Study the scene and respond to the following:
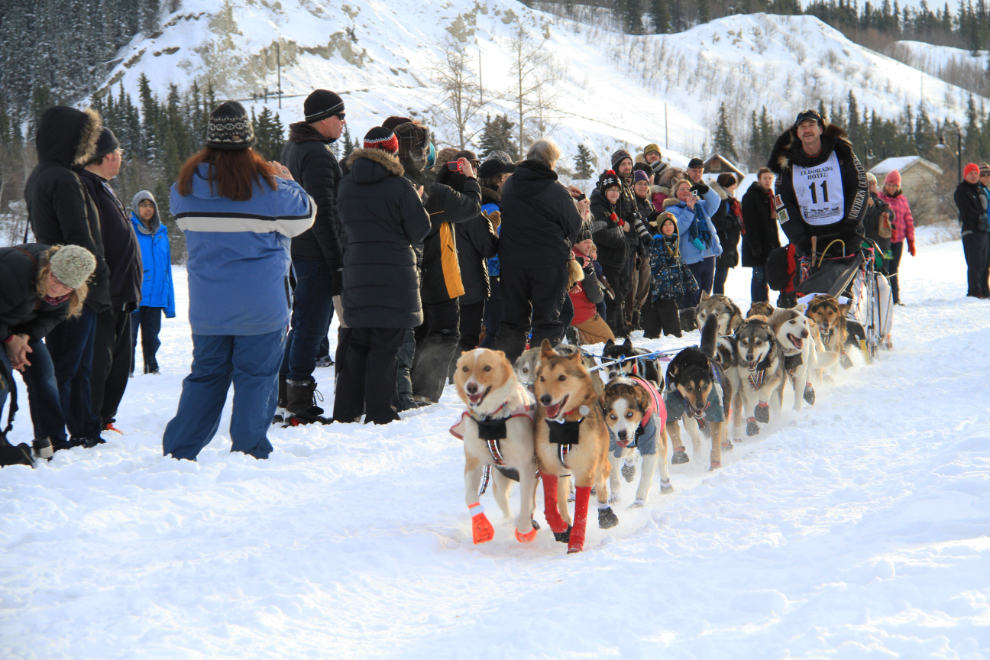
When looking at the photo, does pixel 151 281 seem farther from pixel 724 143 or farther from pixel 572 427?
pixel 724 143

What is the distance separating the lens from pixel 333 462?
4.10 meters

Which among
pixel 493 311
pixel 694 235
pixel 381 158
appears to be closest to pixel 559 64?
pixel 694 235

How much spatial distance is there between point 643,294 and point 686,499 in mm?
5633

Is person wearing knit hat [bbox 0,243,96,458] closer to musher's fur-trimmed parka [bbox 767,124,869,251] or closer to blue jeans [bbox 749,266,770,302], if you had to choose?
musher's fur-trimmed parka [bbox 767,124,869,251]

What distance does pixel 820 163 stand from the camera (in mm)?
5832

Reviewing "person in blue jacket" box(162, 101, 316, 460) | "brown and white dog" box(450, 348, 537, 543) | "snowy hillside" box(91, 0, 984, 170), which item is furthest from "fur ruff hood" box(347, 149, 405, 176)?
"snowy hillside" box(91, 0, 984, 170)

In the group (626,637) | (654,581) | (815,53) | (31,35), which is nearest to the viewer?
(626,637)

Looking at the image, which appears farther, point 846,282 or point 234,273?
point 846,282

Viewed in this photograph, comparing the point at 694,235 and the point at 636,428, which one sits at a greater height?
the point at 694,235

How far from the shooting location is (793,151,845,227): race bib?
5.85 meters

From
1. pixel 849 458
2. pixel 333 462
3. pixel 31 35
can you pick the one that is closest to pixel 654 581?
pixel 849 458

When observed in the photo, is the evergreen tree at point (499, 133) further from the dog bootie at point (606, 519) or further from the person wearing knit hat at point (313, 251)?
the dog bootie at point (606, 519)

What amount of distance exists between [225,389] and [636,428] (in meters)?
2.17

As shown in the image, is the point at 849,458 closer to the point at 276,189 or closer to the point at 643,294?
the point at 276,189
